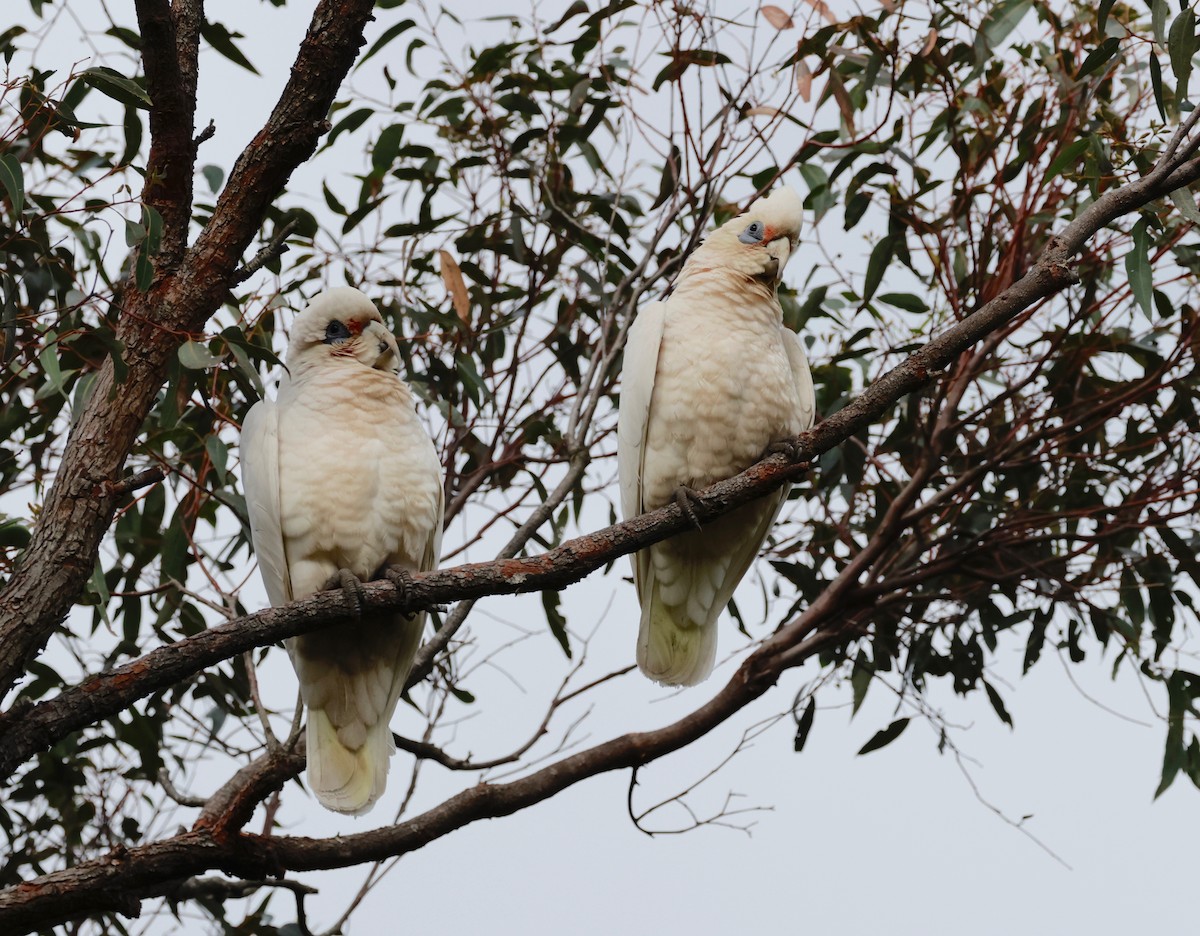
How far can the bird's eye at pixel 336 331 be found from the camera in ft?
9.04

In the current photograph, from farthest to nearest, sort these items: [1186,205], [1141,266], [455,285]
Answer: [455,285] → [1141,266] → [1186,205]

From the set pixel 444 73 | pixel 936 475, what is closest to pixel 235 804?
pixel 444 73

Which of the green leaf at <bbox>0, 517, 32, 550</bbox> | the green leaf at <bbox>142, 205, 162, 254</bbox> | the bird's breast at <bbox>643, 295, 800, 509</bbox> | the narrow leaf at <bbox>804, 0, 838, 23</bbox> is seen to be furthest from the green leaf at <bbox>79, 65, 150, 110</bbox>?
the narrow leaf at <bbox>804, 0, 838, 23</bbox>

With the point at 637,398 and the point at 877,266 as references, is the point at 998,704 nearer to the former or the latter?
the point at 877,266

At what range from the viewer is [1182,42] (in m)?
2.22

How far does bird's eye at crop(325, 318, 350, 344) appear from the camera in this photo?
2756 millimetres

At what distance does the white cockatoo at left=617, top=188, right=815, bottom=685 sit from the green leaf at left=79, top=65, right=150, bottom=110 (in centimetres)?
113

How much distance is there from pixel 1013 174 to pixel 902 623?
4.64 feet

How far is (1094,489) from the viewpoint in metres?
3.73

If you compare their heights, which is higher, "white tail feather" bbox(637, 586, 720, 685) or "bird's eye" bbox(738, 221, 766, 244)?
"bird's eye" bbox(738, 221, 766, 244)

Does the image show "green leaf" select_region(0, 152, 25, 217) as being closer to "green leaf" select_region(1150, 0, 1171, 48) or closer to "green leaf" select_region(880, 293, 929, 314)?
"green leaf" select_region(1150, 0, 1171, 48)

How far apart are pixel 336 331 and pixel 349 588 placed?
684mm

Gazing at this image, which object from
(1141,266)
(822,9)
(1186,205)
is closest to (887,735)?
(1141,266)

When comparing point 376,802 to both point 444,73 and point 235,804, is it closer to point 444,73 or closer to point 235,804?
point 235,804
